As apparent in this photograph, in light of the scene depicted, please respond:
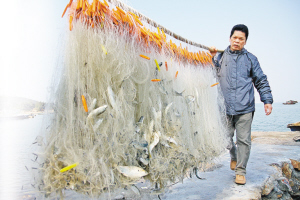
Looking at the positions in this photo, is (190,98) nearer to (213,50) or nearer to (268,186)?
(213,50)

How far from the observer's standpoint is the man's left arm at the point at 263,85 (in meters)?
3.15

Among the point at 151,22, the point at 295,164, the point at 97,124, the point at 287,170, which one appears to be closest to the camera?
the point at 97,124

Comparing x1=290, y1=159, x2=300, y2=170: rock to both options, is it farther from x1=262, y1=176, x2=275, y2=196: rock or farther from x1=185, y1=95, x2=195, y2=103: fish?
x1=185, y1=95, x2=195, y2=103: fish

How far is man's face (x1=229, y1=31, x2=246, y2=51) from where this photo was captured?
311 cm

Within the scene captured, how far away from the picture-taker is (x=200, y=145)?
2.30 meters

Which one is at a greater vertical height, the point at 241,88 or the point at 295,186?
the point at 241,88

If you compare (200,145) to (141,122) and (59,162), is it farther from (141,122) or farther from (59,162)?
(59,162)

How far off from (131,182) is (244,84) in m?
2.26

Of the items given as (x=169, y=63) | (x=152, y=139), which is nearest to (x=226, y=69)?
(x=169, y=63)

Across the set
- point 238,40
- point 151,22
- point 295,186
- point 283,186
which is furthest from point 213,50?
point 295,186

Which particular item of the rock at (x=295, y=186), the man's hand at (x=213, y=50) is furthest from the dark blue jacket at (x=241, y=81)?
the rock at (x=295, y=186)

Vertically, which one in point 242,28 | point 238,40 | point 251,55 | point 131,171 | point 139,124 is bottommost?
point 131,171

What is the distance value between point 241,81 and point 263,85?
0.37m

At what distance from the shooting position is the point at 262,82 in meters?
3.17
